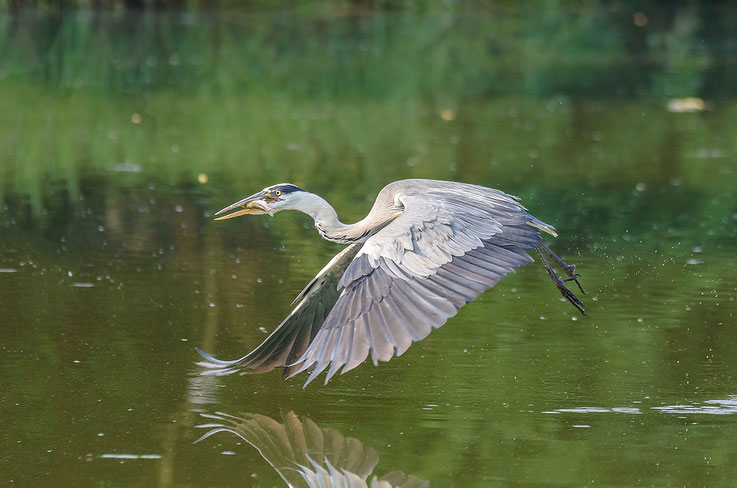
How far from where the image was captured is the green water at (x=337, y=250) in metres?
5.22

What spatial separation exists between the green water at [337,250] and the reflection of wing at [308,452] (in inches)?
3.0

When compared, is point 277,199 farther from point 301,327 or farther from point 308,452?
point 308,452

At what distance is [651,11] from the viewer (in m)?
35.2

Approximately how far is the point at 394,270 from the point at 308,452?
0.86 meters

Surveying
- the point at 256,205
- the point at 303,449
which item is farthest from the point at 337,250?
the point at 303,449

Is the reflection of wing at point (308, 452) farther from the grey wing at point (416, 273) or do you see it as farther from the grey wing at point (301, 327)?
the grey wing at point (301, 327)

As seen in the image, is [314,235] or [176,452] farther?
[314,235]

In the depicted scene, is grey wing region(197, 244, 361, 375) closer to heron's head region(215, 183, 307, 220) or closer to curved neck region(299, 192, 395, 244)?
curved neck region(299, 192, 395, 244)

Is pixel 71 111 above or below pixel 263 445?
below

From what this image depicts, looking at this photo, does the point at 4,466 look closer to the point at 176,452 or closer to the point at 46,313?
the point at 176,452

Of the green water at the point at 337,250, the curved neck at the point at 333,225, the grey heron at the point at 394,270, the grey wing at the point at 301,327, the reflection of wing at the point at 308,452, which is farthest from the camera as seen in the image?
the curved neck at the point at 333,225

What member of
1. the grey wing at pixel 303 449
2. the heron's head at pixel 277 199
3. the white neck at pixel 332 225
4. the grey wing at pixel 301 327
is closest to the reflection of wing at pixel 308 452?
the grey wing at pixel 303 449

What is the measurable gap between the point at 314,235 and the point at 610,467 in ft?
16.0

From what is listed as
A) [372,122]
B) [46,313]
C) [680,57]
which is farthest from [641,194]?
[680,57]
